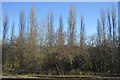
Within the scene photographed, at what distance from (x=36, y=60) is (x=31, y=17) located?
478 centimetres

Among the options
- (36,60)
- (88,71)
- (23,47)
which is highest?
(23,47)

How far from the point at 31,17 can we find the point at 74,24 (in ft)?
14.5

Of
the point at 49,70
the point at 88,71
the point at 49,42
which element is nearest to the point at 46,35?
the point at 49,42

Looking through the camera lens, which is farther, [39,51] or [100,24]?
[100,24]

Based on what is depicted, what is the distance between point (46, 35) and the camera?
16.9 m

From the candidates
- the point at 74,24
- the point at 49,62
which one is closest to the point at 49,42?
the point at 49,62

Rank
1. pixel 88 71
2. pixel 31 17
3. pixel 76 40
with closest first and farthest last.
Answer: pixel 88 71
pixel 76 40
pixel 31 17

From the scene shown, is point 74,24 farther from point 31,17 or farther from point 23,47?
point 23,47

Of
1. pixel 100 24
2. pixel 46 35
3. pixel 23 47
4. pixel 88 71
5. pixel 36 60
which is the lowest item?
pixel 88 71

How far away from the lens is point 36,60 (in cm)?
1631

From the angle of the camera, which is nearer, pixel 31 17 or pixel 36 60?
pixel 36 60

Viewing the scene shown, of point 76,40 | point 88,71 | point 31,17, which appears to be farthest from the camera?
point 31,17

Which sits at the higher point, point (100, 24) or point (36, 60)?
point (100, 24)

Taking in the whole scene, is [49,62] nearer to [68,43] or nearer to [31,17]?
[68,43]
